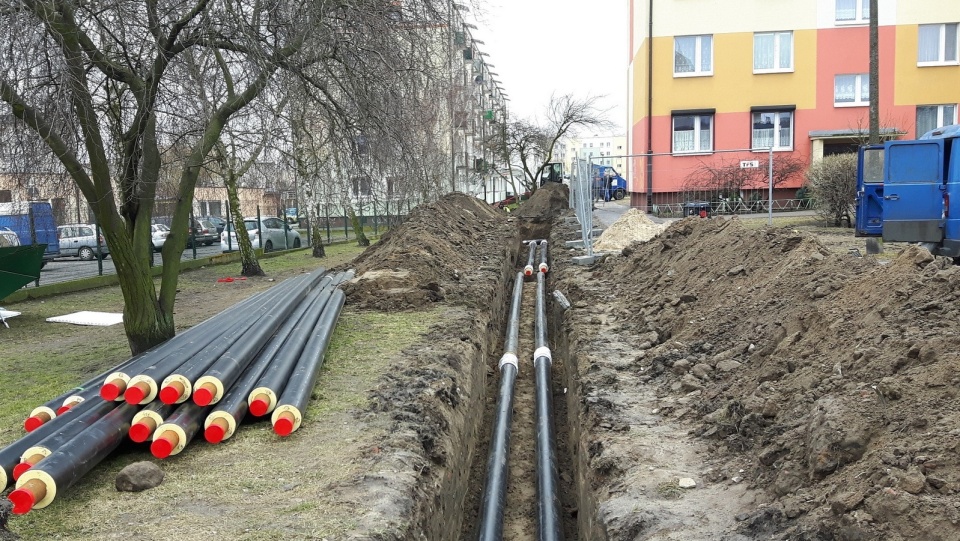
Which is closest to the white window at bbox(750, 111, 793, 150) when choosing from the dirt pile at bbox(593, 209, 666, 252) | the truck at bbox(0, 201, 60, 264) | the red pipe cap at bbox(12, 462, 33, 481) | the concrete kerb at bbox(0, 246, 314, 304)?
the dirt pile at bbox(593, 209, 666, 252)

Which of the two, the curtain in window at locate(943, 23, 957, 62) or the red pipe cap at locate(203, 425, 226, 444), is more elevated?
the curtain in window at locate(943, 23, 957, 62)

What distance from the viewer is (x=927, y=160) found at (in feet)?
37.9

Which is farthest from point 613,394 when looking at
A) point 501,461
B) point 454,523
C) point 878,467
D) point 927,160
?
point 927,160

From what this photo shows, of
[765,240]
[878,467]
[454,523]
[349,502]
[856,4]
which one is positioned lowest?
[454,523]

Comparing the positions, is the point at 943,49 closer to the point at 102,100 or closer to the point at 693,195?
the point at 693,195

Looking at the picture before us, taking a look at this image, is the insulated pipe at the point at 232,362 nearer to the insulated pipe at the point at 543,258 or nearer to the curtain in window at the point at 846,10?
the insulated pipe at the point at 543,258

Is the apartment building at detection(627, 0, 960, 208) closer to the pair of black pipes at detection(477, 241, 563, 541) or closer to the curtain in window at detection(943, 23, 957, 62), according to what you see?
the curtain in window at detection(943, 23, 957, 62)

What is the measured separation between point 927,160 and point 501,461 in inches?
360

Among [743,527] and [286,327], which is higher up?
[286,327]

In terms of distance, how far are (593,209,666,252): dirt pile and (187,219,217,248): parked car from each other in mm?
10741

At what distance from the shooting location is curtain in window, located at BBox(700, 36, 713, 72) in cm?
2728

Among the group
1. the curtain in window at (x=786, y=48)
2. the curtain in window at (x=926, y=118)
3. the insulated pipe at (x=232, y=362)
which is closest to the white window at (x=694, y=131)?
the curtain in window at (x=786, y=48)

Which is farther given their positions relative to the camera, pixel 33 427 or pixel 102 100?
pixel 102 100

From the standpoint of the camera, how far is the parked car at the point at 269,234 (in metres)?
23.5
